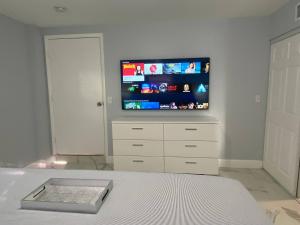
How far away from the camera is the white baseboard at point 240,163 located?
10.6 ft

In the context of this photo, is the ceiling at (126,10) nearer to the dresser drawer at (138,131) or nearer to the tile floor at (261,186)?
the dresser drawer at (138,131)

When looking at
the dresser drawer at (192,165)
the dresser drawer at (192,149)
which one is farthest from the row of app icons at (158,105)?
the dresser drawer at (192,165)

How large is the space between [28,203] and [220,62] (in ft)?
9.70

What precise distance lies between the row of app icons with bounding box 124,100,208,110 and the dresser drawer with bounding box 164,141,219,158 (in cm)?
60

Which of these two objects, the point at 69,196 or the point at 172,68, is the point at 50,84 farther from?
the point at 69,196

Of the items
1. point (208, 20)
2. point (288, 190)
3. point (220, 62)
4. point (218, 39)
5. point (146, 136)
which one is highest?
point (208, 20)

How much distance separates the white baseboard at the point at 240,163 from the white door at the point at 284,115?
0.52 ft

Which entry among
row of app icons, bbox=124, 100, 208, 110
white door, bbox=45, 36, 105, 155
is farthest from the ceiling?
row of app icons, bbox=124, 100, 208, 110

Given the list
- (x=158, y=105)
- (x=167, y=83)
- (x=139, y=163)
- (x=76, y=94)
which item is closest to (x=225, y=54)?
(x=167, y=83)

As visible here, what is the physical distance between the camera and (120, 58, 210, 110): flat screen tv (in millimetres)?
3131

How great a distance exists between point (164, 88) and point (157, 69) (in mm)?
312

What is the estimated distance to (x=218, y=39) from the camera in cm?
310

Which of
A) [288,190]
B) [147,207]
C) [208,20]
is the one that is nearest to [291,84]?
[288,190]

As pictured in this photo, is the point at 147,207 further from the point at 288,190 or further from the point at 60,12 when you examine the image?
the point at 60,12
